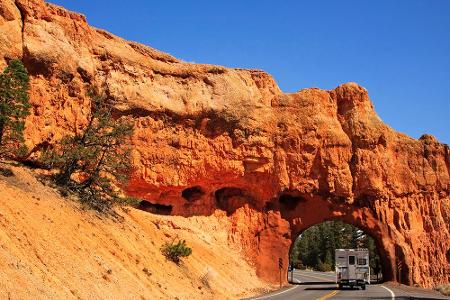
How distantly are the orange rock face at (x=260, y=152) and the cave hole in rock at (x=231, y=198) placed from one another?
0.50ft

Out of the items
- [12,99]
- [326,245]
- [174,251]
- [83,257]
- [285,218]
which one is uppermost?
[12,99]

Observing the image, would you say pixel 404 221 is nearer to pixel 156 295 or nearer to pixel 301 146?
pixel 301 146

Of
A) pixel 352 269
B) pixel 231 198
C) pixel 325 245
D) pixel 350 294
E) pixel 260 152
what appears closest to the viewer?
pixel 350 294

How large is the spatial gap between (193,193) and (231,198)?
3.03 m

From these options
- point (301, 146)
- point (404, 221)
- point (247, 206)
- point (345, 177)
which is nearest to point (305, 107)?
point (301, 146)

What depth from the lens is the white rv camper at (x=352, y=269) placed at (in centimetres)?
3566

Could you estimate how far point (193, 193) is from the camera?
126ft

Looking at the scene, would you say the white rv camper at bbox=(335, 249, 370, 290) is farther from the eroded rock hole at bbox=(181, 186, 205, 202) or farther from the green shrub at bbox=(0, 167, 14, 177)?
the green shrub at bbox=(0, 167, 14, 177)

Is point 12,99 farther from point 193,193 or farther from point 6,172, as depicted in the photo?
point 193,193

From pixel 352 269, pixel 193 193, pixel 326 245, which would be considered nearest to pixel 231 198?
pixel 193 193

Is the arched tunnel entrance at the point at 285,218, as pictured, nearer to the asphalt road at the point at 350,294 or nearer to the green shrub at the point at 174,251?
the asphalt road at the point at 350,294

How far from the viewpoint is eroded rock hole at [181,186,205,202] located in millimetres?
37906

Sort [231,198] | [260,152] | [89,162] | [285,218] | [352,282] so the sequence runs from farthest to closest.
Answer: [285,218] → [231,198] → [260,152] → [352,282] → [89,162]

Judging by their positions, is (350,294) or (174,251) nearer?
(174,251)
